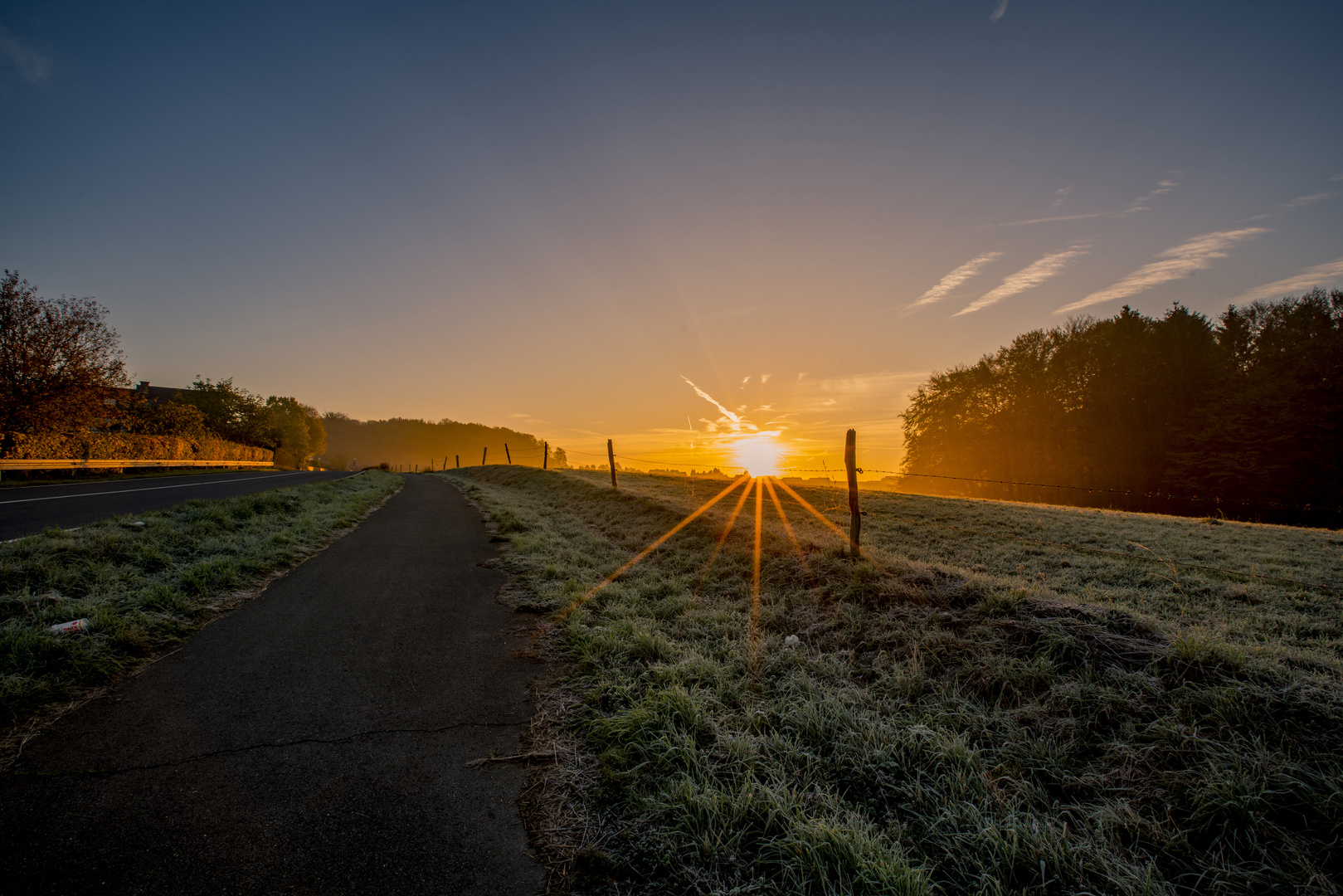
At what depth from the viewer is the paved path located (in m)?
2.12

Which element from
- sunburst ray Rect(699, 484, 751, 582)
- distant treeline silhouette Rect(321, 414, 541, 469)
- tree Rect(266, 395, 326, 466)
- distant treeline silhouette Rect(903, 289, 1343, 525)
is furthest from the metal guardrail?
distant treeline silhouette Rect(321, 414, 541, 469)

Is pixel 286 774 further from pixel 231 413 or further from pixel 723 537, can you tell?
pixel 231 413

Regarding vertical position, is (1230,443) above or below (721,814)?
above

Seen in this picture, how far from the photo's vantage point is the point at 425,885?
212 centimetres

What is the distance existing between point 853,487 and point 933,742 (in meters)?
4.17

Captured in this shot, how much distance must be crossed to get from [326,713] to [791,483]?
1805 centimetres

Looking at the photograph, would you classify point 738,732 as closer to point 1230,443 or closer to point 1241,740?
point 1241,740

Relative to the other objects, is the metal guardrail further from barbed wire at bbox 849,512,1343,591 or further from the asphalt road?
barbed wire at bbox 849,512,1343,591

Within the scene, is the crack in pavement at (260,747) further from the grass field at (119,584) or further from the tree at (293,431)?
the tree at (293,431)

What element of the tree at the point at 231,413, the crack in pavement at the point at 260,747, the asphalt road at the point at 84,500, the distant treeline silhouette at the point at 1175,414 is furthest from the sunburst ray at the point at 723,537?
the tree at the point at 231,413

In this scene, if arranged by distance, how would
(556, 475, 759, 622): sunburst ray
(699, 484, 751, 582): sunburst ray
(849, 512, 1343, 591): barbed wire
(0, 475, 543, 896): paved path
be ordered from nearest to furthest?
1. (0, 475, 543, 896): paved path
2. (556, 475, 759, 622): sunburst ray
3. (849, 512, 1343, 591): barbed wire
4. (699, 484, 751, 582): sunburst ray

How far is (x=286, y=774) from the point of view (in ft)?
9.12

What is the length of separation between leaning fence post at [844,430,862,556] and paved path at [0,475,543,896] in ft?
15.3

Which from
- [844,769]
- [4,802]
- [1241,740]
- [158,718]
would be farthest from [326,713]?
[1241,740]
